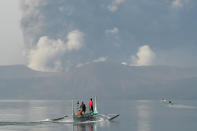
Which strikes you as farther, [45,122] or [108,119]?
[108,119]

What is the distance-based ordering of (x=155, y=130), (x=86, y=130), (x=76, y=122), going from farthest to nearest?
1. (x=76, y=122)
2. (x=155, y=130)
3. (x=86, y=130)

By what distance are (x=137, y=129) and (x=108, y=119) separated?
12.2 meters

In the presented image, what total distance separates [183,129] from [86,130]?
19.7 m

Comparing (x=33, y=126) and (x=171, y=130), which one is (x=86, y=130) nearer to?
(x=33, y=126)

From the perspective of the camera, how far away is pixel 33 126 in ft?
197

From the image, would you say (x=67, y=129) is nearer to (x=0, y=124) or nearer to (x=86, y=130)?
(x=86, y=130)

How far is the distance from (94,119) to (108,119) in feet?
19.1

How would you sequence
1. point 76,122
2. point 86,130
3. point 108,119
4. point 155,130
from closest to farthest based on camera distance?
1. point 86,130
2. point 155,130
3. point 76,122
4. point 108,119

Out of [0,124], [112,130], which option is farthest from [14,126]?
[112,130]

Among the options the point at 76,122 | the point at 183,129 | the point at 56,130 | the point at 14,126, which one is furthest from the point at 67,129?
the point at 183,129

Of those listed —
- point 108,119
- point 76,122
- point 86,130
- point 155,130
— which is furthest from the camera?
point 108,119

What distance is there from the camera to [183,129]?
203 ft

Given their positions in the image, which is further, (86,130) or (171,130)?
(171,130)

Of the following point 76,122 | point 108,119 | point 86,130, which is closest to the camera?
point 86,130
